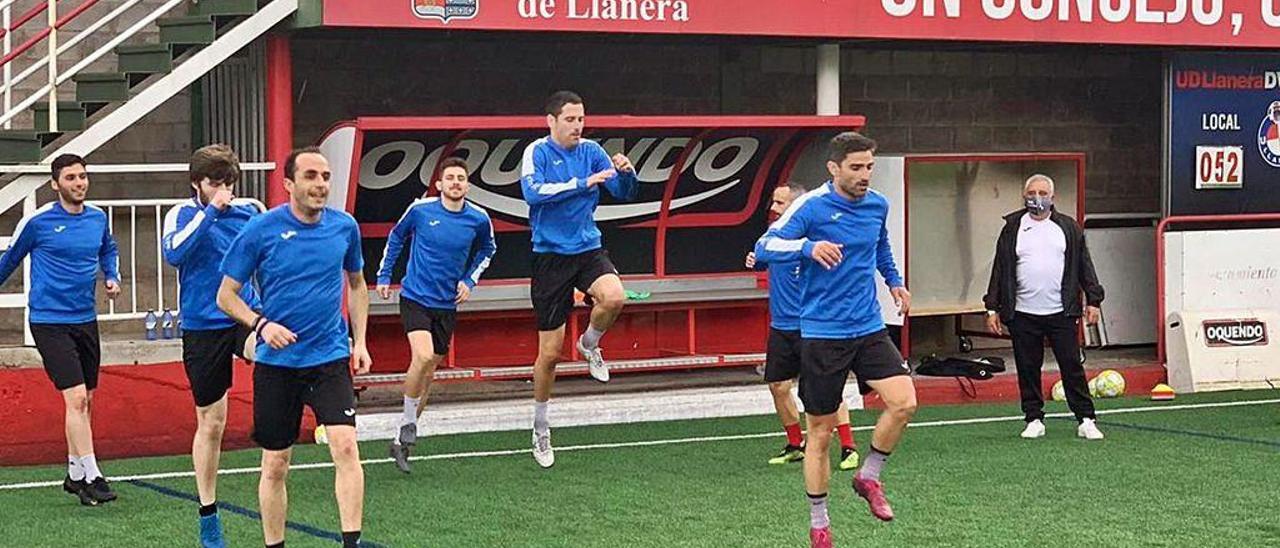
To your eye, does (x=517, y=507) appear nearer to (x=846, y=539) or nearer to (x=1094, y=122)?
(x=846, y=539)

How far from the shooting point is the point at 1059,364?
1396cm

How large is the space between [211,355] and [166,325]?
4317 millimetres

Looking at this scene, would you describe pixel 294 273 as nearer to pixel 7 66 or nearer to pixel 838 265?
pixel 838 265

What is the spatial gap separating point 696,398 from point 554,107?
420cm

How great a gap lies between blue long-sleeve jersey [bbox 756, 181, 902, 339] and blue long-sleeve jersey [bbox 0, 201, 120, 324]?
4.27 meters

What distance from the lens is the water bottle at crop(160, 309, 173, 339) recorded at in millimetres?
13773

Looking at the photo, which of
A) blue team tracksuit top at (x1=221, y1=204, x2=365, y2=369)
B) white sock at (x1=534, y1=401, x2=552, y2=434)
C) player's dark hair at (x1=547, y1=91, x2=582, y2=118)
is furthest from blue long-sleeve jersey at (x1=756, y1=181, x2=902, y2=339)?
white sock at (x1=534, y1=401, x2=552, y2=434)

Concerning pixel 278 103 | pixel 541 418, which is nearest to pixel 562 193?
pixel 541 418

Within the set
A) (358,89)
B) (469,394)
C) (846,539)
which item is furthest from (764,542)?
(358,89)

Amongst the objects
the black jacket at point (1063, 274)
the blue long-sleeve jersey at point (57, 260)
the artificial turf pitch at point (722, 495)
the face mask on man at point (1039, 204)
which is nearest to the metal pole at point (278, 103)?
the artificial turf pitch at point (722, 495)

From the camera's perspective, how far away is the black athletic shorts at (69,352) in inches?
441

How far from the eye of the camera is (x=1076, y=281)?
45.8 feet

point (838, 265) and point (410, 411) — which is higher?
point (838, 265)

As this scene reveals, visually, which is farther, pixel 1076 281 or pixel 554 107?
pixel 1076 281
